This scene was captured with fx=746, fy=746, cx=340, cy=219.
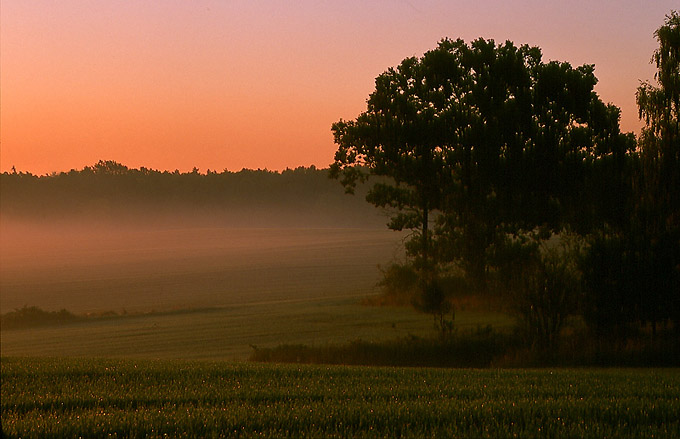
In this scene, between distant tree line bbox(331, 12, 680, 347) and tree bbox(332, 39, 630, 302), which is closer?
distant tree line bbox(331, 12, 680, 347)

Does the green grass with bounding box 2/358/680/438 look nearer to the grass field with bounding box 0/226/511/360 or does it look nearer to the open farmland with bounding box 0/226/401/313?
the grass field with bounding box 0/226/511/360

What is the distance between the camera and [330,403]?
11.8 m

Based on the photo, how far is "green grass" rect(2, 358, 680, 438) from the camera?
994 cm

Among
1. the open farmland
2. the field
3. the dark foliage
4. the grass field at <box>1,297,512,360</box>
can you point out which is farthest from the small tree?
the dark foliage

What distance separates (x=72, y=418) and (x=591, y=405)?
25.4 feet

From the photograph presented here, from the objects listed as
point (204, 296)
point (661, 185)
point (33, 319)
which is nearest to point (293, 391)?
point (661, 185)

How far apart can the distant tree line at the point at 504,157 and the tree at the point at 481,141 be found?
6cm

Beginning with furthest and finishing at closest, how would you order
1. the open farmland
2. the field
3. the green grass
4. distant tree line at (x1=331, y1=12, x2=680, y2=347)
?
1. the open farmland
2. distant tree line at (x1=331, y1=12, x2=680, y2=347)
3. the field
4. the green grass

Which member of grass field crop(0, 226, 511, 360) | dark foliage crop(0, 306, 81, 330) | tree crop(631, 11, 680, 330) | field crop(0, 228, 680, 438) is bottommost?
dark foliage crop(0, 306, 81, 330)

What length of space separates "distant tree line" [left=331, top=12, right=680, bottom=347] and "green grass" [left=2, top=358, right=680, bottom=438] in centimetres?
1174

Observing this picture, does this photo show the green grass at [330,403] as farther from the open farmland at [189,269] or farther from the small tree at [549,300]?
the open farmland at [189,269]

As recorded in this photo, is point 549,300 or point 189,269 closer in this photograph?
point 549,300

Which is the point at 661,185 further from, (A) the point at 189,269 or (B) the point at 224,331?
(A) the point at 189,269

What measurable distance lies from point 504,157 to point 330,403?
80.7ft
